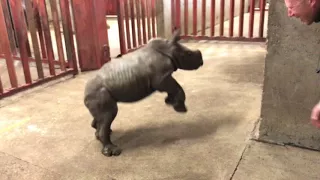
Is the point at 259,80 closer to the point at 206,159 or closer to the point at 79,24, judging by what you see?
the point at 206,159

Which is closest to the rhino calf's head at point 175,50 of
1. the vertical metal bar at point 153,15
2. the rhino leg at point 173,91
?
the rhino leg at point 173,91

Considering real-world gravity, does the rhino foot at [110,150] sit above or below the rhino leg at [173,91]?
below

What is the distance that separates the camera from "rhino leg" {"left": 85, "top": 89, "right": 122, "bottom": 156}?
6.90 feet

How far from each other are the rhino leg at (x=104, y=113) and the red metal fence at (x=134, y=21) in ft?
8.19

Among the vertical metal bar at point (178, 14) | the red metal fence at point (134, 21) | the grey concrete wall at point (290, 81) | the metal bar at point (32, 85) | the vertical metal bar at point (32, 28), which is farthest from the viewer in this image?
the vertical metal bar at point (178, 14)

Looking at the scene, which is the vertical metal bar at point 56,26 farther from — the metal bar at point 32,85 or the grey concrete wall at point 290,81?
the grey concrete wall at point 290,81

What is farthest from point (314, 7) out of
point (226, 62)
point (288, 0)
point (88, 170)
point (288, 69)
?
point (226, 62)

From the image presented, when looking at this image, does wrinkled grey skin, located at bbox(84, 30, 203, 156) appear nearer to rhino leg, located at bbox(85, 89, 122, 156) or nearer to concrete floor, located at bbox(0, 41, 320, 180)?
rhino leg, located at bbox(85, 89, 122, 156)

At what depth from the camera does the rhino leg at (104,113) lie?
2102 mm

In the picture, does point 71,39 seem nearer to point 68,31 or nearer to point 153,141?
point 68,31

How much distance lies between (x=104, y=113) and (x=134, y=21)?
288 centimetres

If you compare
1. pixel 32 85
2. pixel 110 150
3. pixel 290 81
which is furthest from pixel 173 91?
pixel 32 85

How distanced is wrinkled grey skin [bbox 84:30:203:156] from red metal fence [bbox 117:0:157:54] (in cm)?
242

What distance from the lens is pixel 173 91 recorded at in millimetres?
2180
